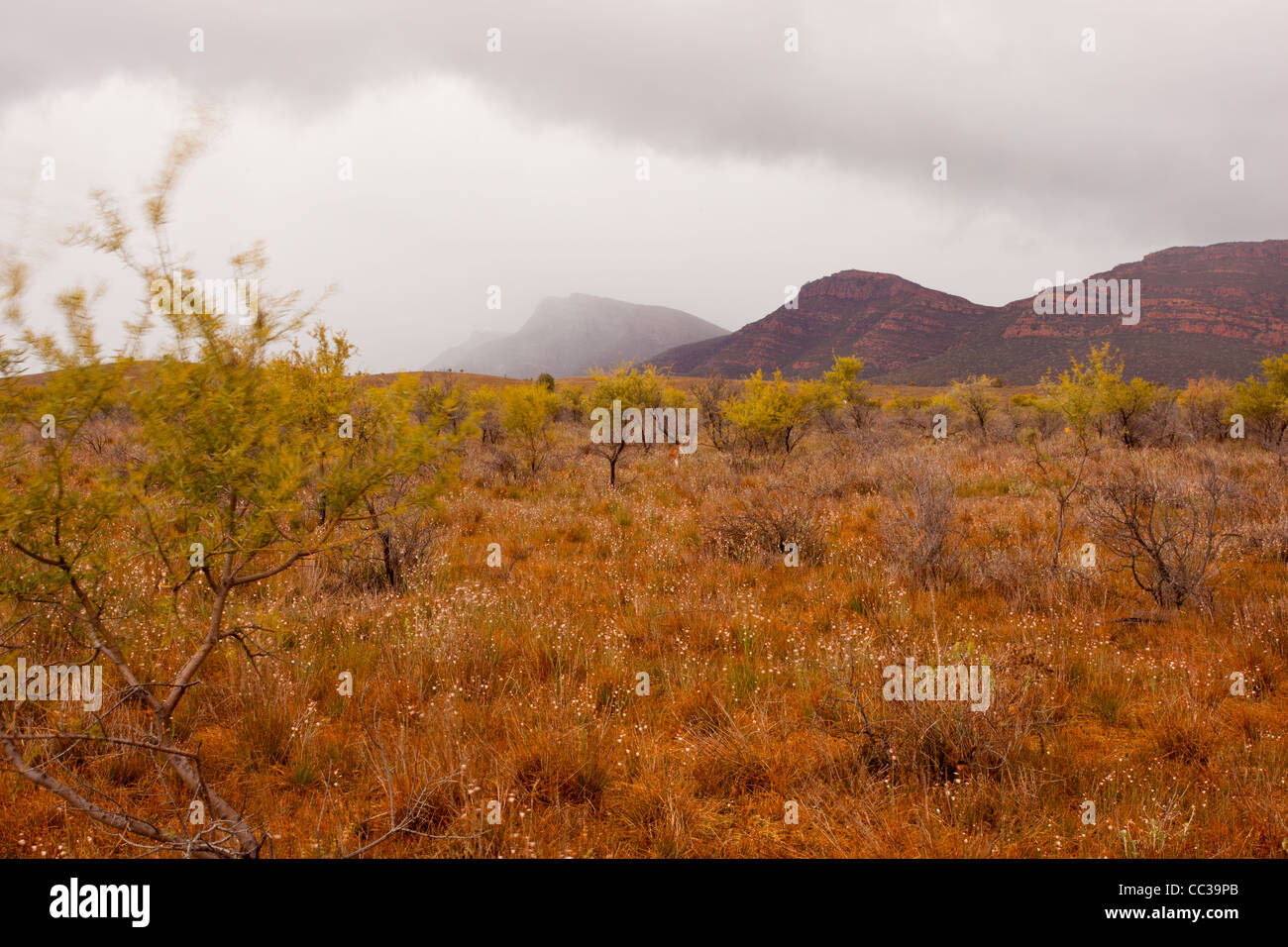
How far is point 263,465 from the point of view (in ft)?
7.77

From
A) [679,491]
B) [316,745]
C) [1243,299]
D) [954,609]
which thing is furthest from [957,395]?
[1243,299]

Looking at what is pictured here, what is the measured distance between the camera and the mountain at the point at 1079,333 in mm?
66875

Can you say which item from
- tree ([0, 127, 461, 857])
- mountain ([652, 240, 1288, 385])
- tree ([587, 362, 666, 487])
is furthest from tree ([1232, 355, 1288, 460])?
tree ([0, 127, 461, 857])

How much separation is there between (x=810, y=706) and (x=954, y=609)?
2.46m

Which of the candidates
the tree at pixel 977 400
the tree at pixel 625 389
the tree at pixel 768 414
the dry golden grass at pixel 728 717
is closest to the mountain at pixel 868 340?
the tree at pixel 977 400

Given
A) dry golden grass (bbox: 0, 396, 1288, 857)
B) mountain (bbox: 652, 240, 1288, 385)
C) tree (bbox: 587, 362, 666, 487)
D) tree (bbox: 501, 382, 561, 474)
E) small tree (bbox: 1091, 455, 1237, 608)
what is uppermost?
mountain (bbox: 652, 240, 1288, 385)

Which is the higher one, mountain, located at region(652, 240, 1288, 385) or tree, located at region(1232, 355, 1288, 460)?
mountain, located at region(652, 240, 1288, 385)

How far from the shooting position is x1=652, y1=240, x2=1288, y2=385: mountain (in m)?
66.9

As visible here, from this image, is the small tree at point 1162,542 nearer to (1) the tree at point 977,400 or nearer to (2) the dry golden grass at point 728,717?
(2) the dry golden grass at point 728,717

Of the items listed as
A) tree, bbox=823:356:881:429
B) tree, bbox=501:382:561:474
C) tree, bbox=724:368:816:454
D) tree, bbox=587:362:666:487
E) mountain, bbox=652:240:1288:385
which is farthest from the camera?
mountain, bbox=652:240:1288:385

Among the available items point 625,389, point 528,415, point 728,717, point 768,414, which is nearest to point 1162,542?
point 728,717

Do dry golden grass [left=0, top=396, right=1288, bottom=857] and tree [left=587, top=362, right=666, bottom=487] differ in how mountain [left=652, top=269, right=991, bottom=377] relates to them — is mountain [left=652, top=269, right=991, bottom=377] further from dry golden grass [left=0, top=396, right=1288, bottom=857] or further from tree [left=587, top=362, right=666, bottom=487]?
dry golden grass [left=0, top=396, right=1288, bottom=857]

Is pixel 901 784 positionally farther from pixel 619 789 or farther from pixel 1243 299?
pixel 1243 299
